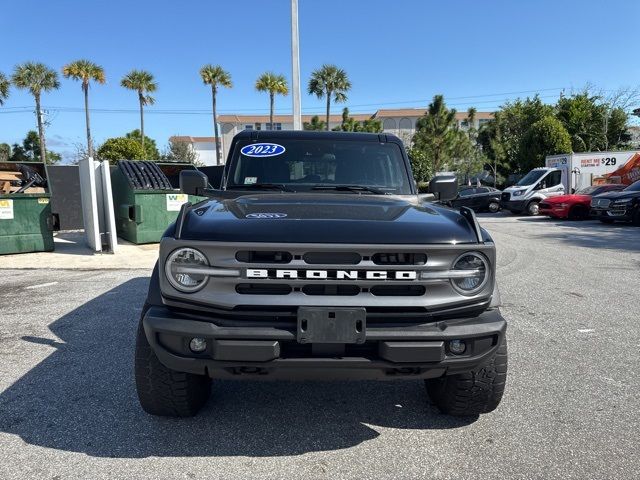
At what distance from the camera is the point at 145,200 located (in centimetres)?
1090

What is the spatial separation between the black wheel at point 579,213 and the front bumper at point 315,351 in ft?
58.2

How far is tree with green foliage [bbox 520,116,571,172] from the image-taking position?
102 feet

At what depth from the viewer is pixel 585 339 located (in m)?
4.50

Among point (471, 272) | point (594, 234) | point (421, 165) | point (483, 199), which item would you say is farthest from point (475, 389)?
point (421, 165)

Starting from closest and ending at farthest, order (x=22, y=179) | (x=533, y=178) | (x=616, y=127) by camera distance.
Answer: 1. (x=22, y=179)
2. (x=533, y=178)
3. (x=616, y=127)

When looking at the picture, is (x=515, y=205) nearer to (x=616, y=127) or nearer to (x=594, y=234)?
(x=594, y=234)

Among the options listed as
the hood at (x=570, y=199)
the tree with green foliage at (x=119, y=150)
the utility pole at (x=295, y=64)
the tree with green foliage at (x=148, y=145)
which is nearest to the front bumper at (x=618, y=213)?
the hood at (x=570, y=199)

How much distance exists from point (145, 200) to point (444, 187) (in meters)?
8.59

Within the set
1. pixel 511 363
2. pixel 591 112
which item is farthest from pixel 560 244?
pixel 591 112

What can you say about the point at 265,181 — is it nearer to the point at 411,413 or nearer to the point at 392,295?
the point at 392,295

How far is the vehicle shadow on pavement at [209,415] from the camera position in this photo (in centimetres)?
268

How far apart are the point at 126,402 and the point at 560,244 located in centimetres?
1087

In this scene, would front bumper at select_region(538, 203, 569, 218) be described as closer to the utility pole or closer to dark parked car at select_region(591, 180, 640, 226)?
dark parked car at select_region(591, 180, 640, 226)

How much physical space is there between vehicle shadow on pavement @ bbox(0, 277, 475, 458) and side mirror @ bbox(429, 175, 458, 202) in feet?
4.83
